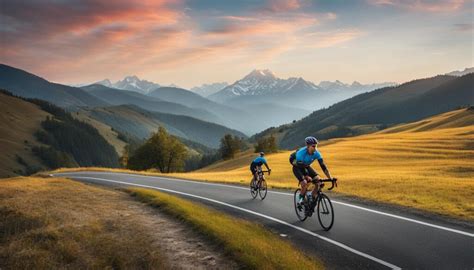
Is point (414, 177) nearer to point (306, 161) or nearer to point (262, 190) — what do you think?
point (262, 190)

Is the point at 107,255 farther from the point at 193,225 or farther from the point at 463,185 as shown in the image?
the point at 463,185

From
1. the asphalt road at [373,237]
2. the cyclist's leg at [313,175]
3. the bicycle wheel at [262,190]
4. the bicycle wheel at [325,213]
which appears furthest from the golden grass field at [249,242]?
the bicycle wheel at [262,190]

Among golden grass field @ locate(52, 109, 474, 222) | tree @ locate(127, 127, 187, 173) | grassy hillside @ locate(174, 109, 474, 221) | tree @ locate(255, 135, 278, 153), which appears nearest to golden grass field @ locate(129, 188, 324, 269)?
golden grass field @ locate(52, 109, 474, 222)

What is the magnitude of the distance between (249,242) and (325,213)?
372cm

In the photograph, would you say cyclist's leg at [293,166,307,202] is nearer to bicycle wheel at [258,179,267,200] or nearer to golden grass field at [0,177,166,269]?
golden grass field at [0,177,166,269]

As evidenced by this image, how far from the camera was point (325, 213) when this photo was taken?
43.3 feet

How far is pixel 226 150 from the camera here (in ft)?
345

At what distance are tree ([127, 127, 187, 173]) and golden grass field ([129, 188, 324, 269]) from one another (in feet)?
211

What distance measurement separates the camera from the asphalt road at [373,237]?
31.0 ft

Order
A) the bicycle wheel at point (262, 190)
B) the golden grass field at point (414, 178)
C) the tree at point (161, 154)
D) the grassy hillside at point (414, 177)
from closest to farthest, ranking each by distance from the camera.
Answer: the golden grass field at point (414, 178)
the grassy hillside at point (414, 177)
the bicycle wheel at point (262, 190)
the tree at point (161, 154)

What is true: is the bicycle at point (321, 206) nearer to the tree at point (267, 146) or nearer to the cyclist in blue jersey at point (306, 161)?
the cyclist in blue jersey at point (306, 161)

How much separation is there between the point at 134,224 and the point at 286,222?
19.2 feet

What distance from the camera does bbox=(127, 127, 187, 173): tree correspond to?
259 feet

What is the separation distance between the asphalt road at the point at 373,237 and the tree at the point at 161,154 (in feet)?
208
